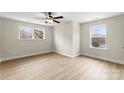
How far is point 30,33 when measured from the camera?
5.55m

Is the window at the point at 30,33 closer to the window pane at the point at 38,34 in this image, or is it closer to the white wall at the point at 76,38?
the window pane at the point at 38,34

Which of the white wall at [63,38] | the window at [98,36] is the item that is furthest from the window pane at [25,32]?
the window at [98,36]

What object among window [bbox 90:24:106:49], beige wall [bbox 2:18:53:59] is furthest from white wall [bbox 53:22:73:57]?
window [bbox 90:24:106:49]

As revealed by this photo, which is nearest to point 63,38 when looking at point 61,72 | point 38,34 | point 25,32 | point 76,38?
point 76,38

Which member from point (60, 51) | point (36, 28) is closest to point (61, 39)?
point (60, 51)

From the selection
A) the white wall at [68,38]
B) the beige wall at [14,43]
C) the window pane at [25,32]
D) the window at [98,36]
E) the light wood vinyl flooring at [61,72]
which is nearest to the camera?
the light wood vinyl flooring at [61,72]

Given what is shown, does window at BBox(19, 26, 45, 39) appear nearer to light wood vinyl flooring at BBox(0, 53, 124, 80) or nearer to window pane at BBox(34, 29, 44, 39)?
window pane at BBox(34, 29, 44, 39)

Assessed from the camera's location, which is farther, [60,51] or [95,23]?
[60,51]

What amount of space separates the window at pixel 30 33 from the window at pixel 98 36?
3.43m

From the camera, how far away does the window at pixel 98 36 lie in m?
4.61

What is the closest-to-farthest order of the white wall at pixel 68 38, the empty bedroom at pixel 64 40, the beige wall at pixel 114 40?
1. the empty bedroom at pixel 64 40
2. the beige wall at pixel 114 40
3. the white wall at pixel 68 38
